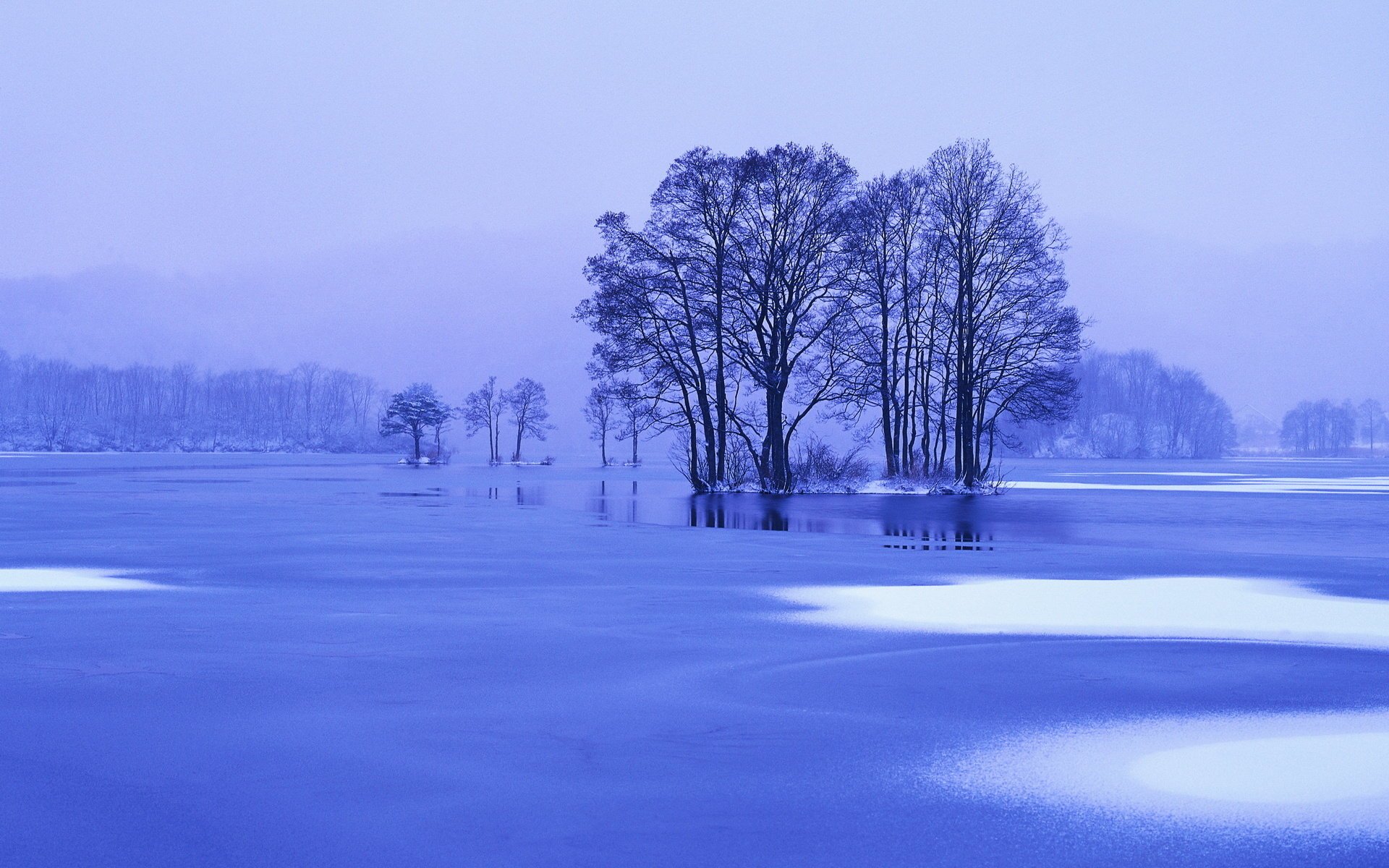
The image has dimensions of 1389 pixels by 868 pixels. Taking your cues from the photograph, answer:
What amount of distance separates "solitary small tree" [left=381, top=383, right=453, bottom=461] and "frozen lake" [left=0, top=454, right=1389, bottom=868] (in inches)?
3423

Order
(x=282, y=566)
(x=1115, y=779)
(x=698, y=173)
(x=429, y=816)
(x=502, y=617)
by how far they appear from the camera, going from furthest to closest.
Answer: (x=698, y=173) → (x=282, y=566) → (x=502, y=617) → (x=1115, y=779) → (x=429, y=816)

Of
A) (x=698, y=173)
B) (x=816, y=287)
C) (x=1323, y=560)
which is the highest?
(x=698, y=173)

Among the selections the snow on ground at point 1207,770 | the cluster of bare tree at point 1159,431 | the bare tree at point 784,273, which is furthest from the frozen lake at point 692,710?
the cluster of bare tree at point 1159,431

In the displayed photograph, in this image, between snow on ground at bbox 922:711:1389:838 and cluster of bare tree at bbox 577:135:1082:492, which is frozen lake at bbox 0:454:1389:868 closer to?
snow on ground at bbox 922:711:1389:838

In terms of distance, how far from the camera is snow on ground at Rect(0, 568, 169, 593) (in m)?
10.9

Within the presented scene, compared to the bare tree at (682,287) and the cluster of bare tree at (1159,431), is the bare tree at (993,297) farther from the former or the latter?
the cluster of bare tree at (1159,431)

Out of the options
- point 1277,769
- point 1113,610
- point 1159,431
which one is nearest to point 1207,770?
point 1277,769

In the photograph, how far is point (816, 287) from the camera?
36656 mm

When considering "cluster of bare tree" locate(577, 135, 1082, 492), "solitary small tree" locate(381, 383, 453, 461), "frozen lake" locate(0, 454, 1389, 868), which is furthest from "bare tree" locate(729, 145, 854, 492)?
"solitary small tree" locate(381, 383, 453, 461)

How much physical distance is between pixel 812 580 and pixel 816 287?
2569 centimetres

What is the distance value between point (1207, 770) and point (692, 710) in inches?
98.7

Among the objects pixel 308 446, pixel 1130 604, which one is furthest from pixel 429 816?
pixel 308 446

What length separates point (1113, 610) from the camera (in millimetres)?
9656

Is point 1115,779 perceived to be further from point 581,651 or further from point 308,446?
point 308,446
